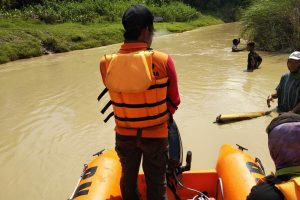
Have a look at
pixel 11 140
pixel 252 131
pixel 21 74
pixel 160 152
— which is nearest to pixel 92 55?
pixel 21 74

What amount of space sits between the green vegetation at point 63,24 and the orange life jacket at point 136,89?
12.9 metres

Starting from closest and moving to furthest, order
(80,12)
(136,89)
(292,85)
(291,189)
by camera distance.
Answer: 1. (291,189)
2. (136,89)
3. (292,85)
4. (80,12)

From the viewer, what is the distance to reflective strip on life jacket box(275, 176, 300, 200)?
1732 millimetres

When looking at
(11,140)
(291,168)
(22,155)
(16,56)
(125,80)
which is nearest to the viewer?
(291,168)

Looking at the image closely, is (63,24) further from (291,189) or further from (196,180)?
(291,189)

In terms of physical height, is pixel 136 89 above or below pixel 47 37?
above

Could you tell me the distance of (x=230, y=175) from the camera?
3350mm

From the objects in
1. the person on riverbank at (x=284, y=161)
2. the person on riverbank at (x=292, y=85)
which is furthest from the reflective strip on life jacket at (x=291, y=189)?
the person on riverbank at (x=292, y=85)

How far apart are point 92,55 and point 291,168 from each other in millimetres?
14002

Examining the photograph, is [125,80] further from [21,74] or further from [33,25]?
[33,25]

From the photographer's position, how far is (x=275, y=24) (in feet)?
42.6

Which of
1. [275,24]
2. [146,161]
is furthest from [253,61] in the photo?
[146,161]

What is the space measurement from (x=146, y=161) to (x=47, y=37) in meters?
15.2

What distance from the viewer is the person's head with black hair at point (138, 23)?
2.45 metres
